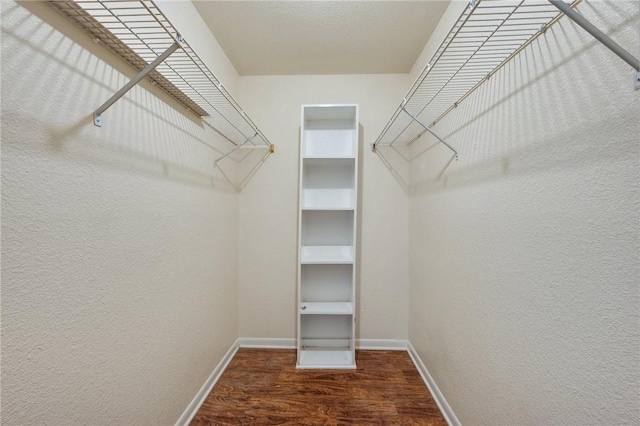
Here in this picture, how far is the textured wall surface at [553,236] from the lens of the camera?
1.80 ft

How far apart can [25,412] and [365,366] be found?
5.51 feet

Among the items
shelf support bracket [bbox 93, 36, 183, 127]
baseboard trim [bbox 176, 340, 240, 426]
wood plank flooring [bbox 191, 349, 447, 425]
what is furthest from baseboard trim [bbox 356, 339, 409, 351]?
shelf support bracket [bbox 93, 36, 183, 127]

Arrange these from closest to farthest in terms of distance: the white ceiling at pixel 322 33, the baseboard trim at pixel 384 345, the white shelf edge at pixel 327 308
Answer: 1. the white ceiling at pixel 322 33
2. the white shelf edge at pixel 327 308
3. the baseboard trim at pixel 384 345

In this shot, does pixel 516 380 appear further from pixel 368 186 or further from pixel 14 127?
pixel 14 127

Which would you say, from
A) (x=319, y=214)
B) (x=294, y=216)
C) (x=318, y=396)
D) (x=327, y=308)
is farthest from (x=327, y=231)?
(x=318, y=396)

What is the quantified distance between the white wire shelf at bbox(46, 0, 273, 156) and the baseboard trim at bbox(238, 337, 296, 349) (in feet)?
5.19

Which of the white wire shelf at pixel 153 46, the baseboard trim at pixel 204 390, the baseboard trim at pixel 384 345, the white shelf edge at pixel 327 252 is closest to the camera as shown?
the white wire shelf at pixel 153 46

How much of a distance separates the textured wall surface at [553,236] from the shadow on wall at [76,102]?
1.38 meters

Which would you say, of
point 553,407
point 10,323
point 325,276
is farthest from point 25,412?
point 325,276

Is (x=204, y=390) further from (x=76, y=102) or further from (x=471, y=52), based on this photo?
(x=471, y=52)

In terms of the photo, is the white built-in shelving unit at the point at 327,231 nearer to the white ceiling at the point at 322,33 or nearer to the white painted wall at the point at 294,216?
the white painted wall at the point at 294,216

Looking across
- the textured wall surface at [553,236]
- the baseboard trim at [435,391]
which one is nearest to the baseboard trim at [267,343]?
the baseboard trim at [435,391]

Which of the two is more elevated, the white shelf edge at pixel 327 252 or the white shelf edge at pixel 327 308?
the white shelf edge at pixel 327 252

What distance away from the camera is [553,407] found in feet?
2.29
